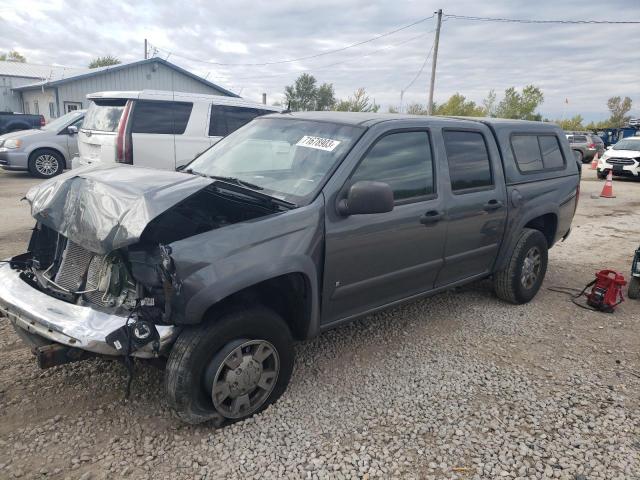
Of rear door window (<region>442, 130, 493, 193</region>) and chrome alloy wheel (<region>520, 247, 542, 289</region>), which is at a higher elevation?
rear door window (<region>442, 130, 493, 193</region>)

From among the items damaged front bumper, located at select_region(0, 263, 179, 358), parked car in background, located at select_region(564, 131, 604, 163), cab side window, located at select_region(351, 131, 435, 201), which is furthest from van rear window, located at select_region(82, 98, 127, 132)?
parked car in background, located at select_region(564, 131, 604, 163)

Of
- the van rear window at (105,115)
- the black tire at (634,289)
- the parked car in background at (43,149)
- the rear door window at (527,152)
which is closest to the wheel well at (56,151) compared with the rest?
the parked car in background at (43,149)

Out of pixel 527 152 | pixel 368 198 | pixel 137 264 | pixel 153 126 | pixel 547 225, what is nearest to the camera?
pixel 137 264

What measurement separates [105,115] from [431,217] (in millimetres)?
6515

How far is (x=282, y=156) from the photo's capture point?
3.52 meters

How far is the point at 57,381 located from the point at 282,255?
181cm

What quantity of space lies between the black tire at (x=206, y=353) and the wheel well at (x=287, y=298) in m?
0.11

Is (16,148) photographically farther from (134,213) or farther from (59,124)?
(134,213)

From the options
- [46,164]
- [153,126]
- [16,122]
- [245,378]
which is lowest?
[245,378]

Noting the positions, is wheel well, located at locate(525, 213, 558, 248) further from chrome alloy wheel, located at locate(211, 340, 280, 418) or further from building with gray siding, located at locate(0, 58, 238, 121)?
building with gray siding, located at locate(0, 58, 238, 121)

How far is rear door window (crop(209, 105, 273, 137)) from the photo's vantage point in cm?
824

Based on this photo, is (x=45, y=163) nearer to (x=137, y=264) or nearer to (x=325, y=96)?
(x=137, y=264)

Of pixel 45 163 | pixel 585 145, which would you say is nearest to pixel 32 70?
pixel 45 163

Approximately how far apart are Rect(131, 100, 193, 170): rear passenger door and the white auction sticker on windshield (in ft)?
15.7
